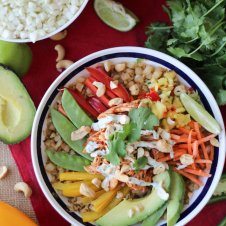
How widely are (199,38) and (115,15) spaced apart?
0.30 metres

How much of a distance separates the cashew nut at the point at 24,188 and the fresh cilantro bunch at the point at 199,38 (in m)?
0.54

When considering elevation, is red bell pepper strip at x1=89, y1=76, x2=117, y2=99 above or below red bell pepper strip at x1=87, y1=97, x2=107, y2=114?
above

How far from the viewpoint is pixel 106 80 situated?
4.91 ft

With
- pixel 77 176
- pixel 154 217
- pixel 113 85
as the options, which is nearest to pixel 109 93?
pixel 113 85

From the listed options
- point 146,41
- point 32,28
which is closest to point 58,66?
point 32,28

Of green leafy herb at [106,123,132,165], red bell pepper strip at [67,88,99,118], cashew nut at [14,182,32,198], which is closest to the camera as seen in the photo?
green leafy herb at [106,123,132,165]

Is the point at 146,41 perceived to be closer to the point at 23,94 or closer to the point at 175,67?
the point at 175,67

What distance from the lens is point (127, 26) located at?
1.65 meters

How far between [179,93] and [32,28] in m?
0.44

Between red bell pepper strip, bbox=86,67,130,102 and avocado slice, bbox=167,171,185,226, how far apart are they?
0.80 feet

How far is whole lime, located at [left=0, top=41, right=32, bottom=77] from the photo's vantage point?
1.55 metres

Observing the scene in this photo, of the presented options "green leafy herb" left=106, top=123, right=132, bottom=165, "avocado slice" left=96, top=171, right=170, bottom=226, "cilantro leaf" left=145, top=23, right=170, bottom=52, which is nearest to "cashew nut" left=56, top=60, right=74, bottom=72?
"cilantro leaf" left=145, top=23, right=170, bottom=52

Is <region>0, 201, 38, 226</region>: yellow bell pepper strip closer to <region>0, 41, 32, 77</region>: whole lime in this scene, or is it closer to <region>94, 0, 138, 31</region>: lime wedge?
<region>0, 41, 32, 77</region>: whole lime

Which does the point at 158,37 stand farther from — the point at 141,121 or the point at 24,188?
the point at 24,188
